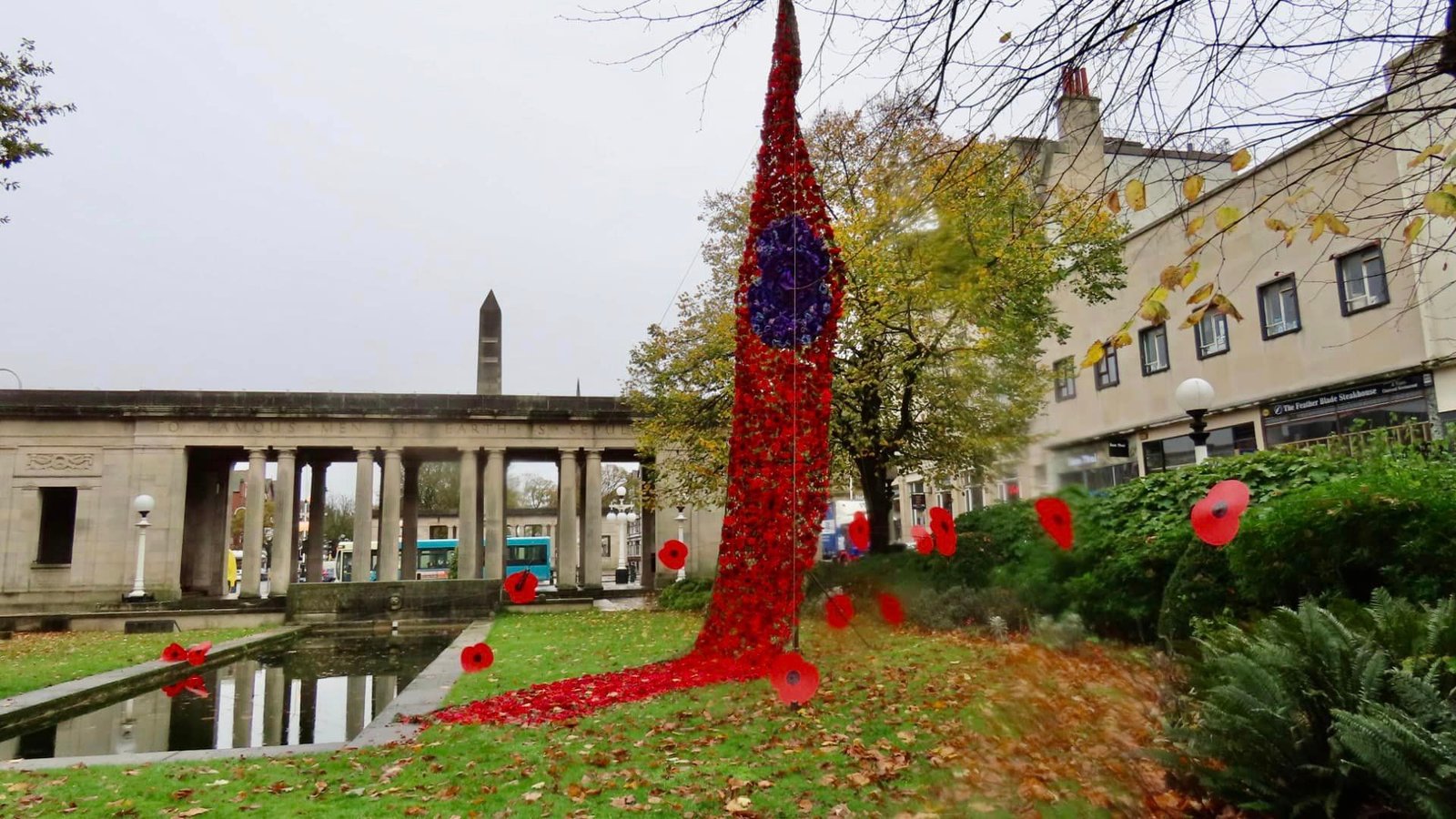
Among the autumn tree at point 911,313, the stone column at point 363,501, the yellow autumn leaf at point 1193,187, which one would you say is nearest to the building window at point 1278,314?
the autumn tree at point 911,313

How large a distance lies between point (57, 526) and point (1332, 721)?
3777 centimetres

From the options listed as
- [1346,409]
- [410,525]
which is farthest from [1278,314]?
[410,525]

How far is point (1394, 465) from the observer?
6.68 metres

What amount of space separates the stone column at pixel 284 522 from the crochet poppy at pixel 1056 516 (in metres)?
30.9

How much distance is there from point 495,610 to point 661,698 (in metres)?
17.9

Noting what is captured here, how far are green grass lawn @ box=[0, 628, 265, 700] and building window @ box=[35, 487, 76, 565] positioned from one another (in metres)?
10.6

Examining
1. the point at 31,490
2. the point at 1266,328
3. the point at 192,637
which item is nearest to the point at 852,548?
the point at 1266,328

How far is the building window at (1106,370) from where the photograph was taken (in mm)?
4629

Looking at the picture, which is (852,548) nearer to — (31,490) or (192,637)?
(192,637)

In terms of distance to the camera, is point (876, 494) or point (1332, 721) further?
point (876, 494)

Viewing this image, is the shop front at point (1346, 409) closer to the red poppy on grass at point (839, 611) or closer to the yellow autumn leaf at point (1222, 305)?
the red poppy on grass at point (839, 611)

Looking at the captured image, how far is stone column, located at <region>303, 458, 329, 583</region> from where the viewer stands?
116 feet

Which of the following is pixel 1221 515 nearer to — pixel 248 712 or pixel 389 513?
pixel 248 712

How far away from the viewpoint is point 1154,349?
422 inches
